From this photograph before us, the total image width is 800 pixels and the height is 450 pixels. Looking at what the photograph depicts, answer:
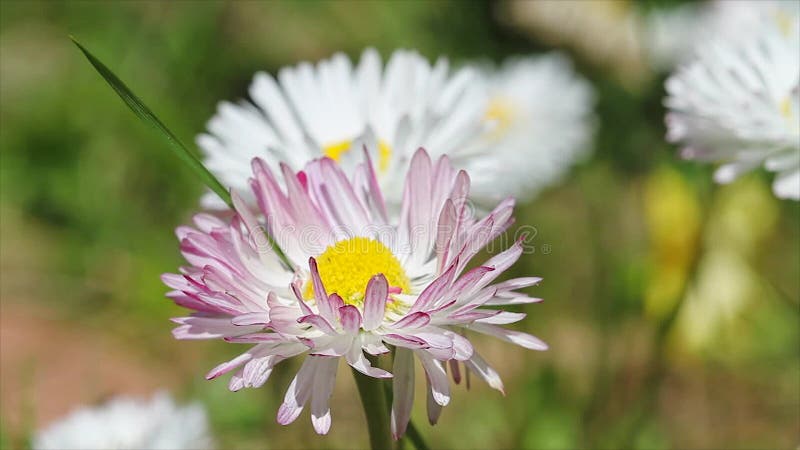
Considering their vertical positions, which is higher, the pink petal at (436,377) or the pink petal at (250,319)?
the pink petal at (250,319)

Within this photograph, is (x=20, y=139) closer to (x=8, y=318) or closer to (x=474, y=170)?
(x=8, y=318)

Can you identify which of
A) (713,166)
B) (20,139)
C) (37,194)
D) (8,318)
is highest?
(20,139)

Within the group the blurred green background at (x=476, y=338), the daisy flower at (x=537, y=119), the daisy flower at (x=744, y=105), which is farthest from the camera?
the daisy flower at (x=537, y=119)

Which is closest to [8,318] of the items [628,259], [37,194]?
[37,194]

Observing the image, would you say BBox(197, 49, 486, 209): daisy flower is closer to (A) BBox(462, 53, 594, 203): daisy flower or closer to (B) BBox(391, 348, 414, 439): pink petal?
(B) BBox(391, 348, 414, 439): pink petal

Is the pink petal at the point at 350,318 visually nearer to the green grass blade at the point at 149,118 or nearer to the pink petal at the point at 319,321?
the pink petal at the point at 319,321

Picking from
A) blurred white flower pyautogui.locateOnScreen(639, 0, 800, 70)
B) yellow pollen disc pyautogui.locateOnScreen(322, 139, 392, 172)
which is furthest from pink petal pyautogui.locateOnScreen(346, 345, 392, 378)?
blurred white flower pyautogui.locateOnScreen(639, 0, 800, 70)

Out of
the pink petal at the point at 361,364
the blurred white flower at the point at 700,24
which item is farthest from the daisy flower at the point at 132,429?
the blurred white flower at the point at 700,24
